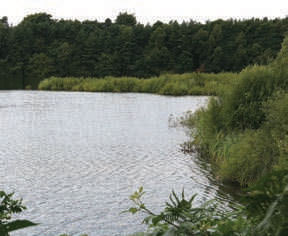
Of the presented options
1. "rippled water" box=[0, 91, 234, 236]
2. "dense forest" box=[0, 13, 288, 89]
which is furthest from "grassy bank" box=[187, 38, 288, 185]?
"dense forest" box=[0, 13, 288, 89]

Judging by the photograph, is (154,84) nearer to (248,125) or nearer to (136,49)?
(136,49)

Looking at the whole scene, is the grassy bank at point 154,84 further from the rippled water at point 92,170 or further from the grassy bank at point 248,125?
the grassy bank at point 248,125

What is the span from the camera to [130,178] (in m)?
11.0

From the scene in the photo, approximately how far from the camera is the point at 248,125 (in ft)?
38.1

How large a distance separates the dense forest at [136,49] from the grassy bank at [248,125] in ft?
188

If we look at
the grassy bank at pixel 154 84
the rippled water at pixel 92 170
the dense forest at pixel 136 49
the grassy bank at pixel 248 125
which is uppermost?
the dense forest at pixel 136 49

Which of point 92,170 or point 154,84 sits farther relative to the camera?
point 154,84

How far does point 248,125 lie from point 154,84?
1416 inches

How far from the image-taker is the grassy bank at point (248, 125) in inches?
368

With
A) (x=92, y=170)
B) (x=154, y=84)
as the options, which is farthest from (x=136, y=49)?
(x=92, y=170)

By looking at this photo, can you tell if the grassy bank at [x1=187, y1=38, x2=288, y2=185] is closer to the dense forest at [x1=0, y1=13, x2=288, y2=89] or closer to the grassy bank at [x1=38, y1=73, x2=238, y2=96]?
the grassy bank at [x1=38, y1=73, x2=238, y2=96]

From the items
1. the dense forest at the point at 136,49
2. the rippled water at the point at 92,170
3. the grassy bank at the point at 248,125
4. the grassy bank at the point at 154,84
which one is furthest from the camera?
the dense forest at the point at 136,49

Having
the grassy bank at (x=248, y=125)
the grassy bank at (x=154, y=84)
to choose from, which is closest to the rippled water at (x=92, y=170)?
the grassy bank at (x=248, y=125)

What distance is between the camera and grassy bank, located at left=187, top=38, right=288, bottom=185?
368 inches
